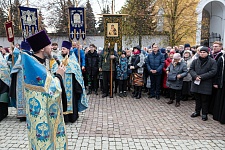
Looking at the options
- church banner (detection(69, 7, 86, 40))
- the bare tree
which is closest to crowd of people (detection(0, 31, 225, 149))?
church banner (detection(69, 7, 86, 40))

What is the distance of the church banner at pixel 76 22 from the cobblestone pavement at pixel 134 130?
228cm

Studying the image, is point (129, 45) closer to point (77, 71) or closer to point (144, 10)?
point (144, 10)

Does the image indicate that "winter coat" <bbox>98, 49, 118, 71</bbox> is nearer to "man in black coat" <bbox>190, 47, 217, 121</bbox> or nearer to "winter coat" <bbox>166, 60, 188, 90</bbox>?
"winter coat" <bbox>166, 60, 188, 90</bbox>

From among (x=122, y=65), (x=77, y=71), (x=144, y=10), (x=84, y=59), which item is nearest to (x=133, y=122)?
(x=77, y=71)

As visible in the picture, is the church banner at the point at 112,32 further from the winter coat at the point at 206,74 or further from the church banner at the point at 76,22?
the winter coat at the point at 206,74

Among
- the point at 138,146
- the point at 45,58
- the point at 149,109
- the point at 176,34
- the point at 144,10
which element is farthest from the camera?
the point at 144,10

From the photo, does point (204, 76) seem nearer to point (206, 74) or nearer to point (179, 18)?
point (206, 74)

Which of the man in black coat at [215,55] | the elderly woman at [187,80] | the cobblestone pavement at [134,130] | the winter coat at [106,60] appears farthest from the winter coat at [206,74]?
the winter coat at [106,60]

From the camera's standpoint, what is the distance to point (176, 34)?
18516 millimetres

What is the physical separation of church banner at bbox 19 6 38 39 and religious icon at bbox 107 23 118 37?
302 centimetres

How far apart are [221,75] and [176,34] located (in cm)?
1386

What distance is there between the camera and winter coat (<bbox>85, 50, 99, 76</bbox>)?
328 inches

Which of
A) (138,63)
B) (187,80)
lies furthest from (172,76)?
(138,63)

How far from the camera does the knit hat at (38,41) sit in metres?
2.46
